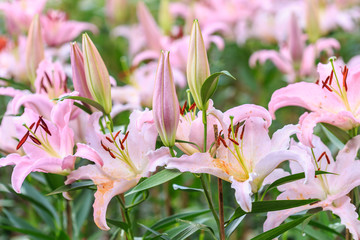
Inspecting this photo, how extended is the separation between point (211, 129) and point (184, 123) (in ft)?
0.17

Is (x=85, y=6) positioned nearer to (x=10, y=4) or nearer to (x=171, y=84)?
(x=10, y=4)

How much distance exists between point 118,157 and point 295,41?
0.69 m

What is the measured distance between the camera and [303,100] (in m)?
0.69

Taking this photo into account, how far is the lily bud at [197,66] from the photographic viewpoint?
65cm

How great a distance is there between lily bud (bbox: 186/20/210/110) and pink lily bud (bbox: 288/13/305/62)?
631 mm

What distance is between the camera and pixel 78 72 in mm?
710

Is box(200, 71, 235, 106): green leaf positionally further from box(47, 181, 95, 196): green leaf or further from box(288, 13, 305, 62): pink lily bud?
box(288, 13, 305, 62): pink lily bud

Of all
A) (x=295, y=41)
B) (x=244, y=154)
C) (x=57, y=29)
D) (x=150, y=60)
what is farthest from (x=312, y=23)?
(x=244, y=154)

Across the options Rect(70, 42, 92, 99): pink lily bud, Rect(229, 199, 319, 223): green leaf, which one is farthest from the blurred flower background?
Rect(229, 199, 319, 223): green leaf

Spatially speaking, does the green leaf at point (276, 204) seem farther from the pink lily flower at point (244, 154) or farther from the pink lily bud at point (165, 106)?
the pink lily bud at point (165, 106)

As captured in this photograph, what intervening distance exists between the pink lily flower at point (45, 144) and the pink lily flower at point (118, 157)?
24mm

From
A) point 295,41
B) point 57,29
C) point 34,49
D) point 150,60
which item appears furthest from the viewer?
point 150,60

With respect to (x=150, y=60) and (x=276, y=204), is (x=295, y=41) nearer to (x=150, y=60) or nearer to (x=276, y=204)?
(x=150, y=60)

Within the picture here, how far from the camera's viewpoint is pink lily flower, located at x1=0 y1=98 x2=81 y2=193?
0.68m
